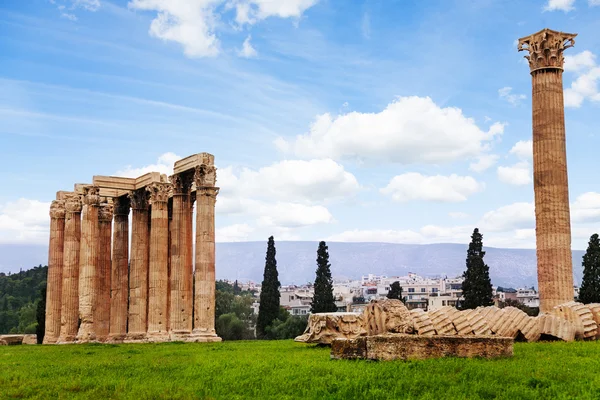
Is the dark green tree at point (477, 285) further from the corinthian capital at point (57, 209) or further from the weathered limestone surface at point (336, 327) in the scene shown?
the weathered limestone surface at point (336, 327)

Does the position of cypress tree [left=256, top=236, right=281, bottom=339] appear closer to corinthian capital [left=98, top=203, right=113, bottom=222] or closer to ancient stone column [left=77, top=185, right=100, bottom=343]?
corinthian capital [left=98, top=203, right=113, bottom=222]

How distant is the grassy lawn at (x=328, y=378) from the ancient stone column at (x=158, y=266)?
62.4ft

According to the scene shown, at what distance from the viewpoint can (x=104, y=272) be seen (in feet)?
155

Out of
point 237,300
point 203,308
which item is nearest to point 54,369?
point 203,308

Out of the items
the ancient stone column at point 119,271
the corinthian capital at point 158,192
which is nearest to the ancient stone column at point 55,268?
the ancient stone column at point 119,271

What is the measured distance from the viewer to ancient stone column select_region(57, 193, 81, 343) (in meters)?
45.8

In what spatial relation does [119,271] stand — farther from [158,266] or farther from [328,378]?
[328,378]

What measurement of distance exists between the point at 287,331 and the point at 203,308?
41657 mm

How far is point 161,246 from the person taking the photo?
→ 41.6 meters

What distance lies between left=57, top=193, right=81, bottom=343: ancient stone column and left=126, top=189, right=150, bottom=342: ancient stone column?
14.9 feet

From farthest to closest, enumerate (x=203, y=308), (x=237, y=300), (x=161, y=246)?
(x=237, y=300)
(x=161, y=246)
(x=203, y=308)


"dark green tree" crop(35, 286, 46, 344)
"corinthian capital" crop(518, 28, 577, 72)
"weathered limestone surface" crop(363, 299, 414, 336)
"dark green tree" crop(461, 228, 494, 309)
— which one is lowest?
"dark green tree" crop(35, 286, 46, 344)

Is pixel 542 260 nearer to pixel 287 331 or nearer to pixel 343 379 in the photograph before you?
pixel 343 379

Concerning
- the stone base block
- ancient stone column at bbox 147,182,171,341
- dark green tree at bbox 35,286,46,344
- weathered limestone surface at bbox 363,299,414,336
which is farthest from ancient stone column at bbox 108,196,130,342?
the stone base block
